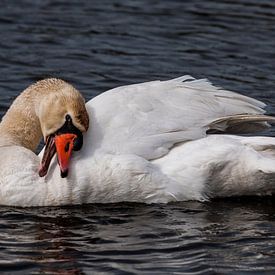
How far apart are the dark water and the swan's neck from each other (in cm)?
94

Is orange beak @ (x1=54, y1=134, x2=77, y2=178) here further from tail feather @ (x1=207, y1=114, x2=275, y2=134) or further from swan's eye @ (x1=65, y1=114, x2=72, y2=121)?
tail feather @ (x1=207, y1=114, x2=275, y2=134)

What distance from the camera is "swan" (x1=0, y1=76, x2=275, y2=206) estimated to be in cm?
1062

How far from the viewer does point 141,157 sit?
10.7 m

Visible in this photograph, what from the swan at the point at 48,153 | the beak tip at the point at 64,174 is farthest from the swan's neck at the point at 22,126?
the beak tip at the point at 64,174

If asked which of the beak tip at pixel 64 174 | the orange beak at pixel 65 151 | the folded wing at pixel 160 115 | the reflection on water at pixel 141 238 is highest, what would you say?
the folded wing at pixel 160 115

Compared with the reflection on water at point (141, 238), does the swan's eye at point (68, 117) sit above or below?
above

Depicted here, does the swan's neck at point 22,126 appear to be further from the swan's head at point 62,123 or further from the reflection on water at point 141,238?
the reflection on water at point 141,238

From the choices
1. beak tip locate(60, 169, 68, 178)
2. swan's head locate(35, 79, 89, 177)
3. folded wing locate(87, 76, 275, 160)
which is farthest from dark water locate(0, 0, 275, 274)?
folded wing locate(87, 76, 275, 160)

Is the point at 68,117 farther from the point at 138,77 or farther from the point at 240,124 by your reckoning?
the point at 138,77

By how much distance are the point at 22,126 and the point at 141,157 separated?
1.38 m

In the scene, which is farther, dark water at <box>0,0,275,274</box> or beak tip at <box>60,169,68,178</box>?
beak tip at <box>60,169,68,178</box>

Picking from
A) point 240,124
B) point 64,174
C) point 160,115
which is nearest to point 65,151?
point 64,174

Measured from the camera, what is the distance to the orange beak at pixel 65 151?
1057 cm

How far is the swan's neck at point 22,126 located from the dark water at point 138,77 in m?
0.94
